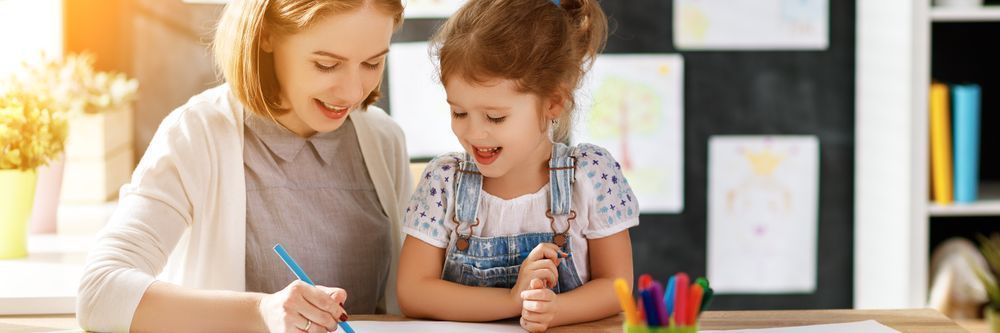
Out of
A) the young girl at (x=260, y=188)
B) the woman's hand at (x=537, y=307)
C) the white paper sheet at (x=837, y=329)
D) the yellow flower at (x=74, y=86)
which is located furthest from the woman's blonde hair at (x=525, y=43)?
the yellow flower at (x=74, y=86)

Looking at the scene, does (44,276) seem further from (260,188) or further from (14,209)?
(260,188)

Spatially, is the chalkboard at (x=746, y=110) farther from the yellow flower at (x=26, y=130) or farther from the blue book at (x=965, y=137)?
the yellow flower at (x=26, y=130)

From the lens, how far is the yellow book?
260 centimetres

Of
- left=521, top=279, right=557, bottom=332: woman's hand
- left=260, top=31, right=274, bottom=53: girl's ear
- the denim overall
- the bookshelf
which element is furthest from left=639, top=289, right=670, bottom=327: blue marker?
the bookshelf

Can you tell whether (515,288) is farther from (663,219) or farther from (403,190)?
(663,219)

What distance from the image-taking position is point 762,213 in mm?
2973

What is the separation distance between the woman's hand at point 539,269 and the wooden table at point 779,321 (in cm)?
5

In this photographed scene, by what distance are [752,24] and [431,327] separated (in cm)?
193

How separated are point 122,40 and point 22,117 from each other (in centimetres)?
85

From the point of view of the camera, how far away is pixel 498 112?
49.3 inches

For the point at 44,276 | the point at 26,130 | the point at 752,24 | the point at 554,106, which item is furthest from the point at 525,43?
the point at 752,24

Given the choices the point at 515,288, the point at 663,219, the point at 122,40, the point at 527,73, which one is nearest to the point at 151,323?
the point at 515,288

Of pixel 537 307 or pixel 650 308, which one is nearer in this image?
pixel 650 308

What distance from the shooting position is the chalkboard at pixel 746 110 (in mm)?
2875
